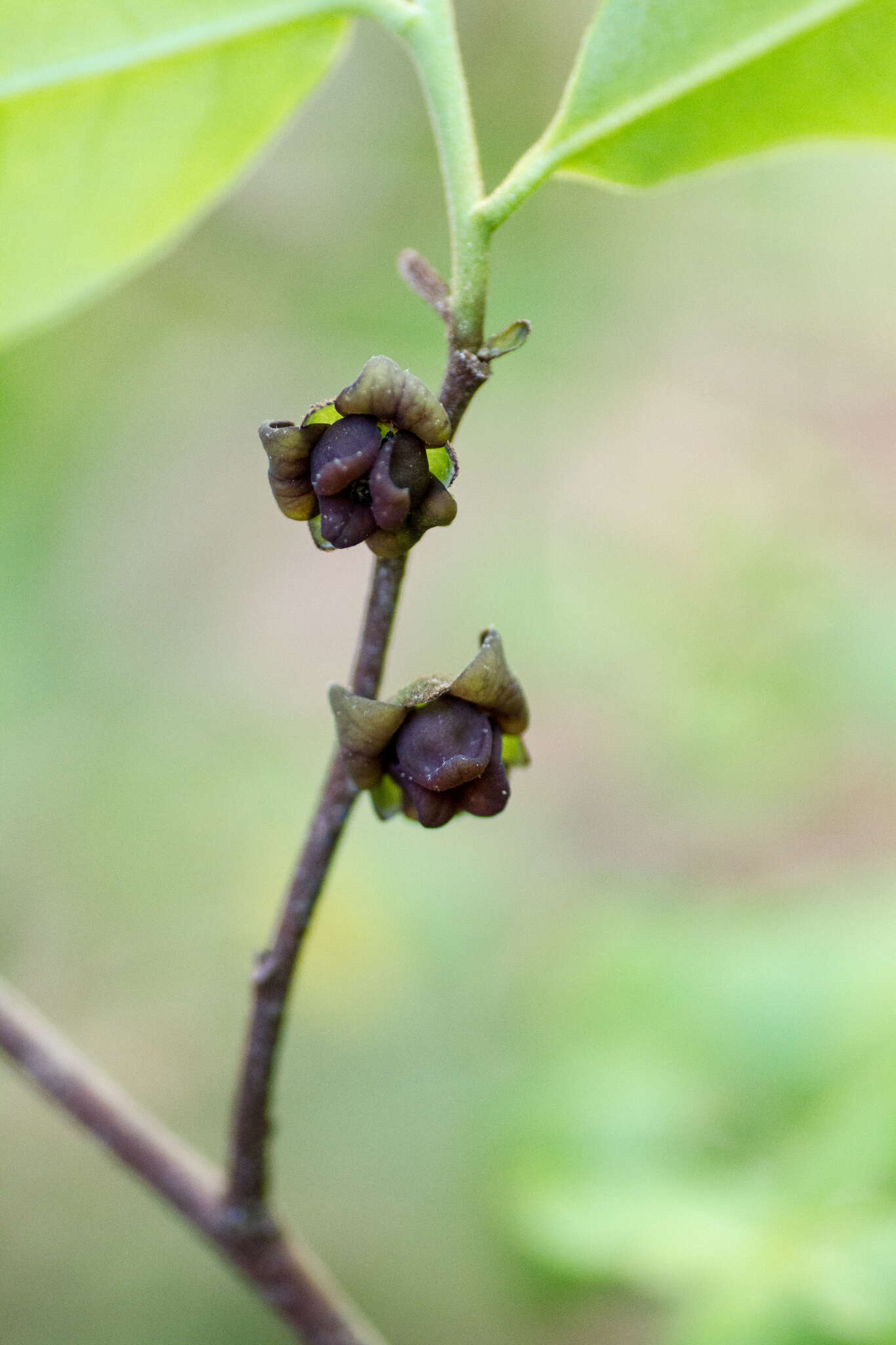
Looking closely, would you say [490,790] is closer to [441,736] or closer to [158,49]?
[441,736]

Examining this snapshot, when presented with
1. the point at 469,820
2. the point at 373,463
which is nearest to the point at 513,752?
the point at 373,463

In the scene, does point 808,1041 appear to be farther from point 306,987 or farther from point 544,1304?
point 306,987

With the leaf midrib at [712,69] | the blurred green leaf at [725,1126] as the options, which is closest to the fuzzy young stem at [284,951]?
the leaf midrib at [712,69]

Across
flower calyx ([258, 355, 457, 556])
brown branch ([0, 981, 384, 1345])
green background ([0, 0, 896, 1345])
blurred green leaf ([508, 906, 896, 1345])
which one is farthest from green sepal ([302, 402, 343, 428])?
green background ([0, 0, 896, 1345])

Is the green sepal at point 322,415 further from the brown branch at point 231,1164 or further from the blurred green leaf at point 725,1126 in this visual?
the blurred green leaf at point 725,1126

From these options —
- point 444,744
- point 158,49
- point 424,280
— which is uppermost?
point 158,49

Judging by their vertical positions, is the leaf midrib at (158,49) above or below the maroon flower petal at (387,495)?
above
